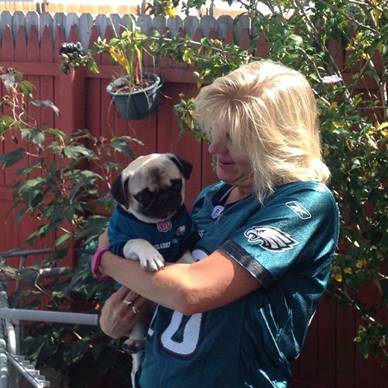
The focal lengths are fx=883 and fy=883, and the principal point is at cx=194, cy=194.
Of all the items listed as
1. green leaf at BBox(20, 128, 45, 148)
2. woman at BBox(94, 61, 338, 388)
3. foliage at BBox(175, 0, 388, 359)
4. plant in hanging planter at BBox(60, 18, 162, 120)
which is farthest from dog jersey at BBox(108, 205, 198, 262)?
plant in hanging planter at BBox(60, 18, 162, 120)

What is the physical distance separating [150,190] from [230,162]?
418 millimetres

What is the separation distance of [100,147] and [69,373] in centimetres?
126

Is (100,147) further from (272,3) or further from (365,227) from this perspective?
(365,227)

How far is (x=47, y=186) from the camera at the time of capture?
472cm

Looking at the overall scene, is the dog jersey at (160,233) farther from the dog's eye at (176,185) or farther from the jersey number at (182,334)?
the jersey number at (182,334)

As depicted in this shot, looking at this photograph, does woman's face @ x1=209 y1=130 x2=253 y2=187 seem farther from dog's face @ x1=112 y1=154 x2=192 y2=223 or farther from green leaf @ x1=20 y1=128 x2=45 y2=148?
green leaf @ x1=20 y1=128 x2=45 y2=148

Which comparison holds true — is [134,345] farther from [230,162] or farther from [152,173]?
[230,162]

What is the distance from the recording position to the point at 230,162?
2.29 m

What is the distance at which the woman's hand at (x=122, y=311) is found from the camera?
2557 millimetres

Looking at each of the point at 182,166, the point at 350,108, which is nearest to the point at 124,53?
the point at 350,108

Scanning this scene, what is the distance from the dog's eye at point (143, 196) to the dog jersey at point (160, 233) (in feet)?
0.19

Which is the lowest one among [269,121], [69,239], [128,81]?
[69,239]

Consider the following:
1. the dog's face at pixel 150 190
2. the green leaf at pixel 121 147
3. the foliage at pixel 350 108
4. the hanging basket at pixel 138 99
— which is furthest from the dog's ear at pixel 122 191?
the hanging basket at pixel 138 99

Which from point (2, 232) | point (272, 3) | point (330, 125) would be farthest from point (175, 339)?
point (2, 232)
